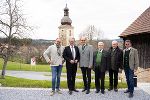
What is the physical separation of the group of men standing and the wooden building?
7.29 meters

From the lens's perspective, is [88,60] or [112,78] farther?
[112,78]

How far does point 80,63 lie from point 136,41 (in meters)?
10.1

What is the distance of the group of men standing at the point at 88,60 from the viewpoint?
1142 cm

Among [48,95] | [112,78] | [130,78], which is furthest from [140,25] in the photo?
[48,95]

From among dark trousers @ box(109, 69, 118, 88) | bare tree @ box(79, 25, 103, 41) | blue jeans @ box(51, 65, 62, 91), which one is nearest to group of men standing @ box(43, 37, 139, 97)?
blue jeans @ box(51, 65, 62, 91)

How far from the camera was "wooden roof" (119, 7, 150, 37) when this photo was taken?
63.6 feet

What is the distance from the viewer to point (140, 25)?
2039 centimetres

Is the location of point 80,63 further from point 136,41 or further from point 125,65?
point 136,41

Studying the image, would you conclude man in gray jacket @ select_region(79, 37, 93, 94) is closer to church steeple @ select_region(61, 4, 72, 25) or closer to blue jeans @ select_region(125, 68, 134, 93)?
blue jeans @ select_region(125, 68, 134, 93)

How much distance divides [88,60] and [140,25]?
9.59m

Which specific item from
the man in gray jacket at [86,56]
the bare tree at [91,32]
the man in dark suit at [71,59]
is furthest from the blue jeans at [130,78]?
the bare tree at [91,32]

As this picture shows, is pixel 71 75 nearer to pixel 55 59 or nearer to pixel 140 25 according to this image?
pixel 55 59

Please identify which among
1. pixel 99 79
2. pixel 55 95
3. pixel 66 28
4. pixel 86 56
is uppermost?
pixel 66 28

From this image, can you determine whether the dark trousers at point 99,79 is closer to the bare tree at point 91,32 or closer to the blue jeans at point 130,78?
the blue jeans at point 130,78
